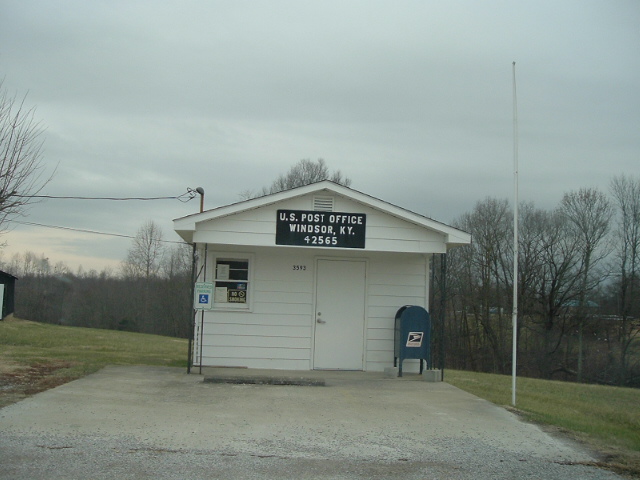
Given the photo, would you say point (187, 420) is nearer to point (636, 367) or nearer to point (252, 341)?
point (252, 341)

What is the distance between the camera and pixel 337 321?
1295cm

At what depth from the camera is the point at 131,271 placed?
59.8m

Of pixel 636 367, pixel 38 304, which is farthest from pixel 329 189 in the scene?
pixel 38 304

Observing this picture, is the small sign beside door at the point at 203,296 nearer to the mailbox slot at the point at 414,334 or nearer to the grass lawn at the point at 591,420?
the mailbox slot at the point at 414,334

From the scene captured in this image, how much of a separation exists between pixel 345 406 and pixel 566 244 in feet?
122

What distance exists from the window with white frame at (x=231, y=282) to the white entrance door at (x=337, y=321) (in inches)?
59.4

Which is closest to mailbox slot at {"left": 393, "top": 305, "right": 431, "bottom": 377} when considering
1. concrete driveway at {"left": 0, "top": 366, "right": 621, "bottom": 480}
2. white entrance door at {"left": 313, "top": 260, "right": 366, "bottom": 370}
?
white entrance door at {"left": 313, "top": 260, "right": 366, "bottom": 370}

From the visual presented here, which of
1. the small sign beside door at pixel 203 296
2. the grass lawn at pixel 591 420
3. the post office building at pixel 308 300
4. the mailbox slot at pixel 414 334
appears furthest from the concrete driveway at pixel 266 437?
the post office building at pixel 308 300

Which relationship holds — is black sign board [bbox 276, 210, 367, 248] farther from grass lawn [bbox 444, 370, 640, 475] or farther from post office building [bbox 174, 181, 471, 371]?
grass lawn [bbox 444, 370, 640, 475]

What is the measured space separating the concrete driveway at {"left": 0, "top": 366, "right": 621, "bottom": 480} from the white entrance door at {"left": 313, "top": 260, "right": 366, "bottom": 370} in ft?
9.28

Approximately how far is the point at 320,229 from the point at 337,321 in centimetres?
231

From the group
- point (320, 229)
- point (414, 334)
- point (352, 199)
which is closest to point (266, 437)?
point (320, 229)

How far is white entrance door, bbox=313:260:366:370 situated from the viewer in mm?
12898

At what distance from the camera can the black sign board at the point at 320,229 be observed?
38.0ft
